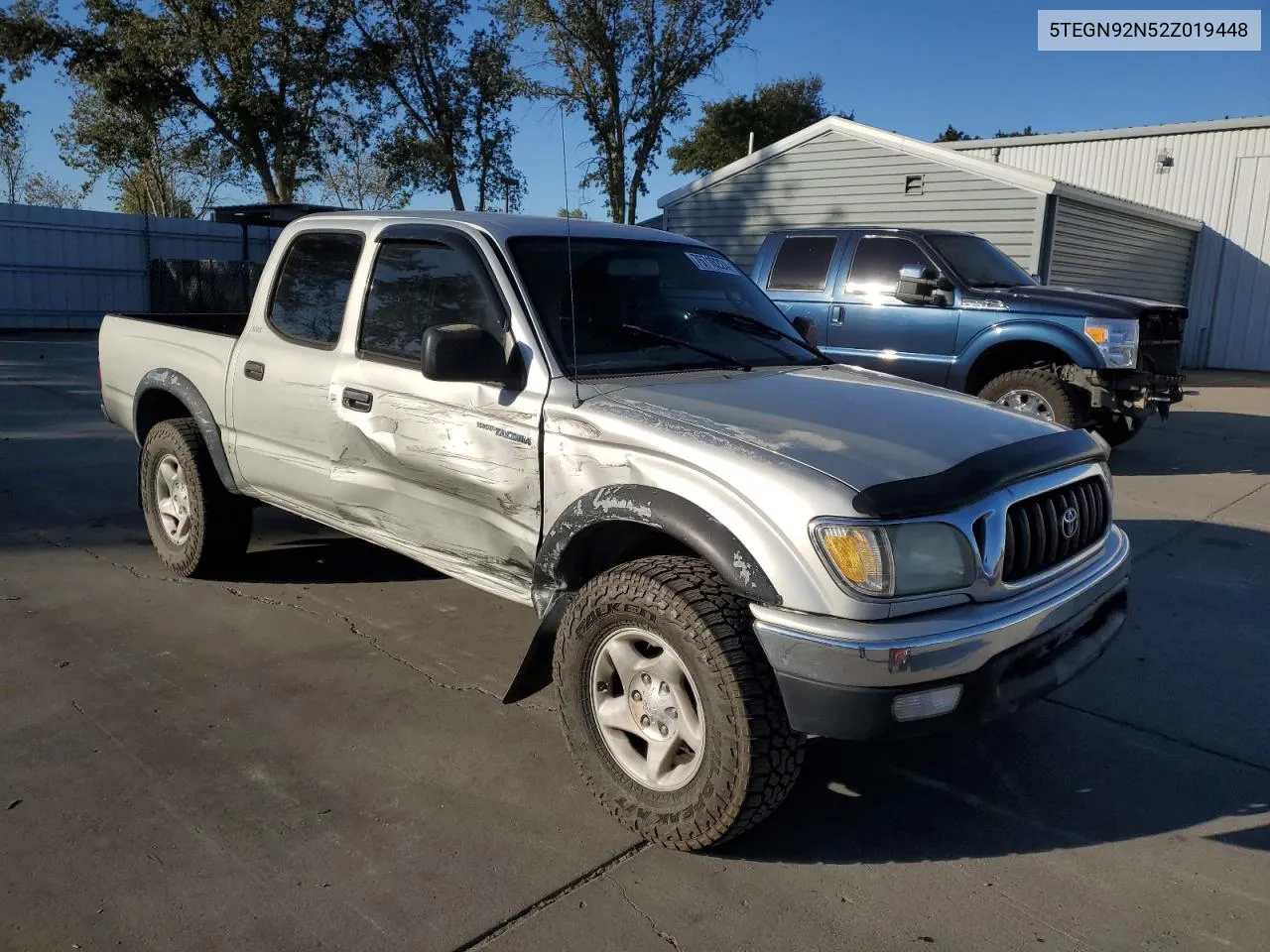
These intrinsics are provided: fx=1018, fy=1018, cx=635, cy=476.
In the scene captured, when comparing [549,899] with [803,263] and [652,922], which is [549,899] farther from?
[803,263]

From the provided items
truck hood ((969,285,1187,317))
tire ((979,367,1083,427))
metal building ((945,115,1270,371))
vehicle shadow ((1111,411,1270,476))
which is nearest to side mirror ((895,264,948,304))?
truck hood ((969,285,1187,317))

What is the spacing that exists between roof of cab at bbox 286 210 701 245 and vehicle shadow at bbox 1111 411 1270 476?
609 centimetres

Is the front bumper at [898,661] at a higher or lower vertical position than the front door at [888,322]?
lower

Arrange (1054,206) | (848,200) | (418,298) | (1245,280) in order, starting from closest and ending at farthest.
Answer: (418,298), (1054,206), (848,200), (1245,280)

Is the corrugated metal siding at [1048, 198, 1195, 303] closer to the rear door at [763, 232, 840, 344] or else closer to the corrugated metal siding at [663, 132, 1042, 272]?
the corrugated metal siding at [663, 132, 1042, 272]

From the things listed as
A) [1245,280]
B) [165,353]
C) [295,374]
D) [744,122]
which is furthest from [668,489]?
[744,122]

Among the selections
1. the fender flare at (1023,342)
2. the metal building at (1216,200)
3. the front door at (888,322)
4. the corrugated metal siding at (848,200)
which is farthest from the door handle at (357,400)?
the metal building at (1216,200)

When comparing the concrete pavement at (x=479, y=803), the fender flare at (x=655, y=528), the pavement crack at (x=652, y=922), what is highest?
the fender flare at (x=655, y=528)

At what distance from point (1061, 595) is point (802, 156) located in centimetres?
1547

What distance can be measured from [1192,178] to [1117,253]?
4.48 m

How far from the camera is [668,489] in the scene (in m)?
2.92

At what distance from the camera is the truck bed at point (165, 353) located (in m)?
4.89

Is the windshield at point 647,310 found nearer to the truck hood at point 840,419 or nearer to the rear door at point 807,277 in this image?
the truck hood at point 840,419

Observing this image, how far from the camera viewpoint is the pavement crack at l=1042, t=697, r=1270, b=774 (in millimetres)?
3559
